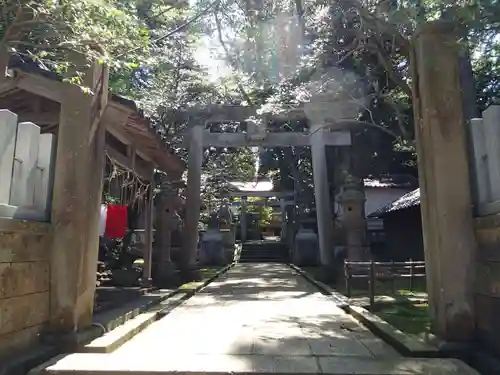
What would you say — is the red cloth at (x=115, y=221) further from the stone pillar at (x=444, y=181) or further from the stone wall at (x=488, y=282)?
the stone wall at (x=488, y=282)

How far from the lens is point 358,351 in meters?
5.33

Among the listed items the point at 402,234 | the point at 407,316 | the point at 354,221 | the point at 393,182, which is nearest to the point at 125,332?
the point at 407,316

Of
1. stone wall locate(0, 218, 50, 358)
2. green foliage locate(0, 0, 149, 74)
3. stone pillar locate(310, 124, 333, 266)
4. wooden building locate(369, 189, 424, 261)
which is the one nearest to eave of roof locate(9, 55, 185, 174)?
green foliage locate(0, 0, 149, 74)

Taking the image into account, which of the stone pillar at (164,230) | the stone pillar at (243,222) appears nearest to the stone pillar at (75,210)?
the stone pillar at (164,230)

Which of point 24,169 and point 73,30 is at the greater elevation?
point 73,30

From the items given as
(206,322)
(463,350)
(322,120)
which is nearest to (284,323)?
(206,322)

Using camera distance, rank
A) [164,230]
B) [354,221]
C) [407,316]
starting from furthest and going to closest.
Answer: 1. [354,221]
2. [164,230]
3. [407,316]

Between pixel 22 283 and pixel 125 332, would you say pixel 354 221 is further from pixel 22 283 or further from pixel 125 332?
pixel 22 283

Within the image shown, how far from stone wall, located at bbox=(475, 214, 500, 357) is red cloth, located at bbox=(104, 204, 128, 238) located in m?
6.56

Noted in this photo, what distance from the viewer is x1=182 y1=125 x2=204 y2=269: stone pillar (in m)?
15.0

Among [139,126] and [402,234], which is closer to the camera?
[139,126]

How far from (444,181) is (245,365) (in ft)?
9.66

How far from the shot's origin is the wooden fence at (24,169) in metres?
4.40

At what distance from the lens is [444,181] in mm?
5125
